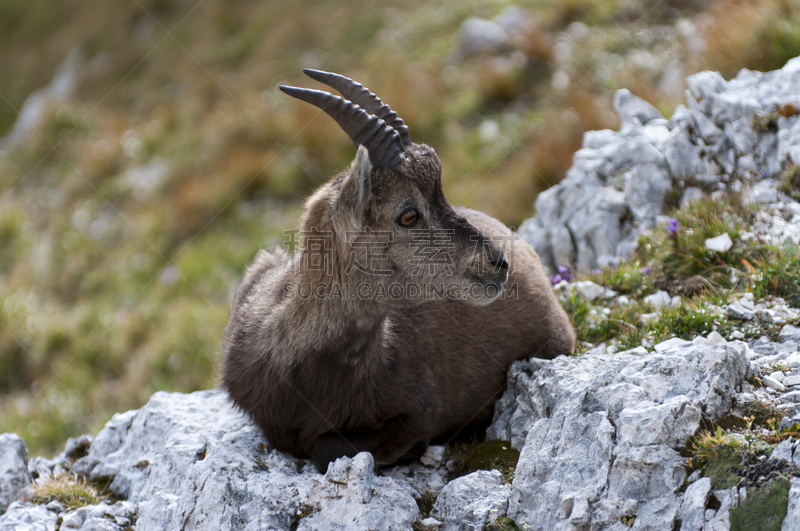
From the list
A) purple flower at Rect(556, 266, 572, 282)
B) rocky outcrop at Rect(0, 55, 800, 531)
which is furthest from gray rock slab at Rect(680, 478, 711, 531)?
purple flower at Rect(556, 266, 572, 282)

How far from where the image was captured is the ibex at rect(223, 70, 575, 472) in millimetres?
4758

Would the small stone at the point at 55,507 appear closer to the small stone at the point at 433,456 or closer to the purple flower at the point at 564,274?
the small stone at the point at 433,456

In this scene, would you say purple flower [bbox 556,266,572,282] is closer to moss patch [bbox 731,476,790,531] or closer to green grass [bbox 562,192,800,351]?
green grass [bbox 562,192,800,351]

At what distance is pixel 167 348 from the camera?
35.8ft

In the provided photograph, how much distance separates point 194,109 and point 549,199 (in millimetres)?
15584

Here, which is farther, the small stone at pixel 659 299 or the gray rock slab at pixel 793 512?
the small stone at pixel 659 299

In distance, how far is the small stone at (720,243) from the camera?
20.7ft

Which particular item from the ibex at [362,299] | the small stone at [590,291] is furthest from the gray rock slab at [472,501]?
the small stone at [590,291]

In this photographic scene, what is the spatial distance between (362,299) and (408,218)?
668 millimetres

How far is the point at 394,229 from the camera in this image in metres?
4.82

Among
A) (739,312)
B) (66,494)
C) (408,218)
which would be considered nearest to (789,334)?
(739,312)

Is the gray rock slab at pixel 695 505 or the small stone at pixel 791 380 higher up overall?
the small stone at pixel 791 380

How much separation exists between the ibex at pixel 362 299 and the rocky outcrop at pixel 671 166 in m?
3.13

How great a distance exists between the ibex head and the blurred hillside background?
5.89 meters
